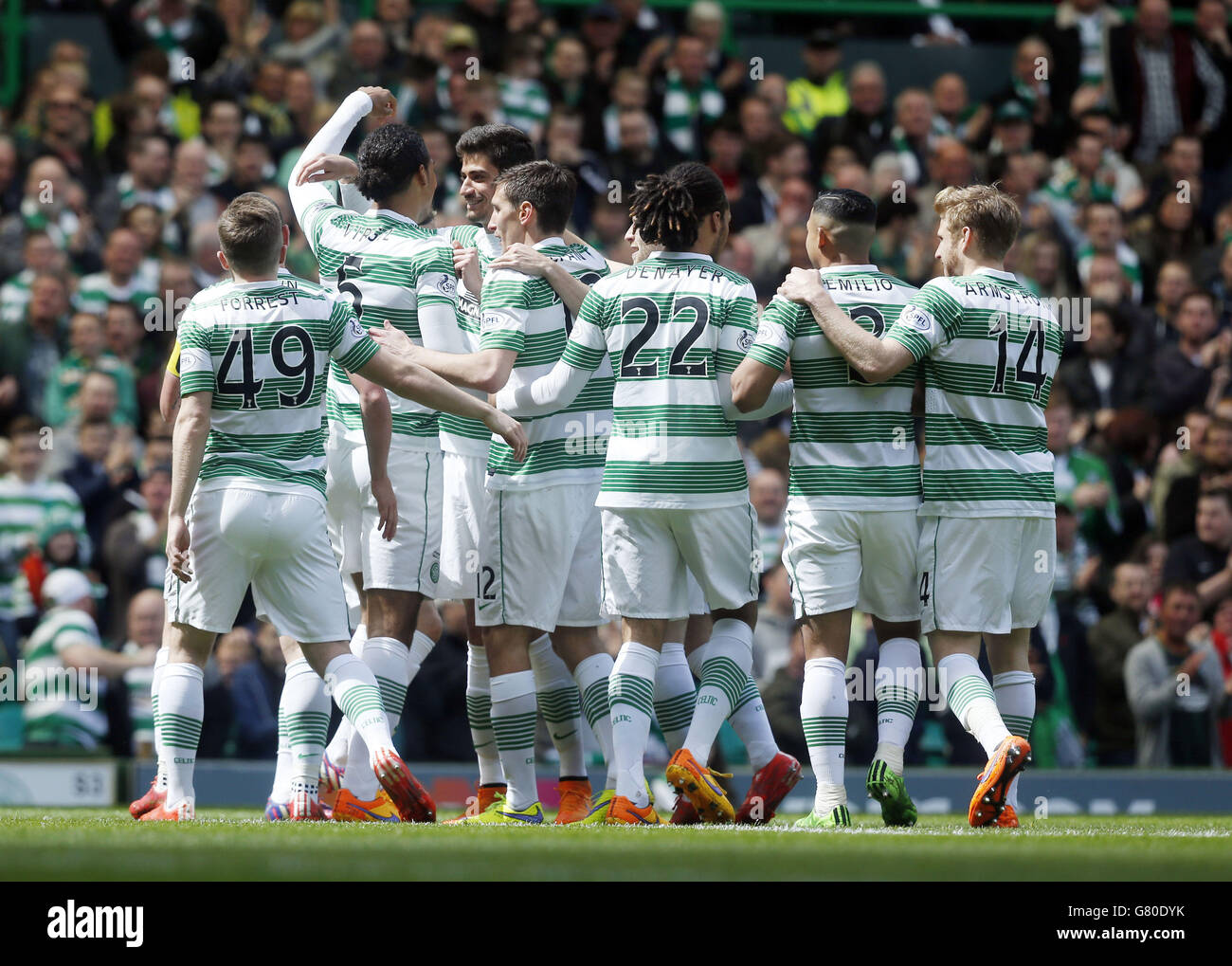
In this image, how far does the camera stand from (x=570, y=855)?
5109 millimetres

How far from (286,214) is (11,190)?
2006 mm

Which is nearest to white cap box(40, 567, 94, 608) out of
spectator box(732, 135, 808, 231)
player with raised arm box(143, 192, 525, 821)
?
player with raised arm box(143, 192, 525, 821)

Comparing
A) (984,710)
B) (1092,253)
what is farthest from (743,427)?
(984,710)

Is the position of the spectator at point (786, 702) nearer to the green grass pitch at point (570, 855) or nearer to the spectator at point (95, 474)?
the spectator at point (95, 474)

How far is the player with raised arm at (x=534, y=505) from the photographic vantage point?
7180 millimetres

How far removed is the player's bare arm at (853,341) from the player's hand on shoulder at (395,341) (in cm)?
155

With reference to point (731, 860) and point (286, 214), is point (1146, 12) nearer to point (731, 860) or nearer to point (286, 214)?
point (286, 214)

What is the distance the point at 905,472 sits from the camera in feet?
23.0

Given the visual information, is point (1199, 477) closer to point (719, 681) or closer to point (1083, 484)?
point (1083, 484)

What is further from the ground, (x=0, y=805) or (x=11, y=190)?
(x=11, y=190)

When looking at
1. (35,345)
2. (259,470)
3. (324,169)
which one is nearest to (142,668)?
(35,345)

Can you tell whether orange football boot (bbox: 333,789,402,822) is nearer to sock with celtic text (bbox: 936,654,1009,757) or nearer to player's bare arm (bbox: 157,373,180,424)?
player's bare arm (bbox: 157,373,180,424)

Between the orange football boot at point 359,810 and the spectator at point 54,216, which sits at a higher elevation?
the spectator at point 54,216

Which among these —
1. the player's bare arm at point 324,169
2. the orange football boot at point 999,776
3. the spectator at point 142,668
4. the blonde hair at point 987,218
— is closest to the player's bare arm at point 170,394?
the player's bare arm at point 324,169
